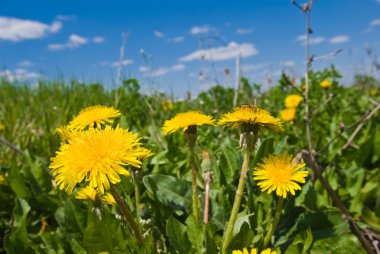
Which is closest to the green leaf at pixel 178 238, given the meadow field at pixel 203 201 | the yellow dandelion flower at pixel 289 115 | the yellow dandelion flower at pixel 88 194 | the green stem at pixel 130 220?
the meadow field at pixel 203 201

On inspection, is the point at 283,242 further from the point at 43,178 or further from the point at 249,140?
the point at 43,178

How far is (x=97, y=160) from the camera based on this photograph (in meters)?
1.00

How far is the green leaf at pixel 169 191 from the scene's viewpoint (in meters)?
1.58

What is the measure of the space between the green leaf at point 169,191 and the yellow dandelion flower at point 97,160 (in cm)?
53

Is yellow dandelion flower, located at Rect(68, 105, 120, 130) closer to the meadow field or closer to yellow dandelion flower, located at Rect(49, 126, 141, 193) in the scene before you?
the meadow field

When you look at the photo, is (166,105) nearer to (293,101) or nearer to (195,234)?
(293,101)

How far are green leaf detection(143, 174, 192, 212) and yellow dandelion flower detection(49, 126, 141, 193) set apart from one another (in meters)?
0.53

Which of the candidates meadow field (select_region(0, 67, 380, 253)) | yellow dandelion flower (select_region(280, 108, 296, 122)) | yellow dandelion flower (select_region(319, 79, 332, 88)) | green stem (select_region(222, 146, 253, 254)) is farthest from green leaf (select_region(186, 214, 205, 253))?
yellow dandelion flower (select_region(319, 79, 332, 88))

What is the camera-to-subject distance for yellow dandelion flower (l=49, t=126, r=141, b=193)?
37.8 inches

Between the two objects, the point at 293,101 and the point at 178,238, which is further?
the point at 293,101

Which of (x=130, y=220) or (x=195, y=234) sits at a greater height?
(x=130, y=220)

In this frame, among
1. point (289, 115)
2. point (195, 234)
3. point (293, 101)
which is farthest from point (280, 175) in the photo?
point (293, 101)

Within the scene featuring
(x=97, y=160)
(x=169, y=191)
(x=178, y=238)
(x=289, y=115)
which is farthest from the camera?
(x=289, y=115)

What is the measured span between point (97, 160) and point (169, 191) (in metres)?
0.65
